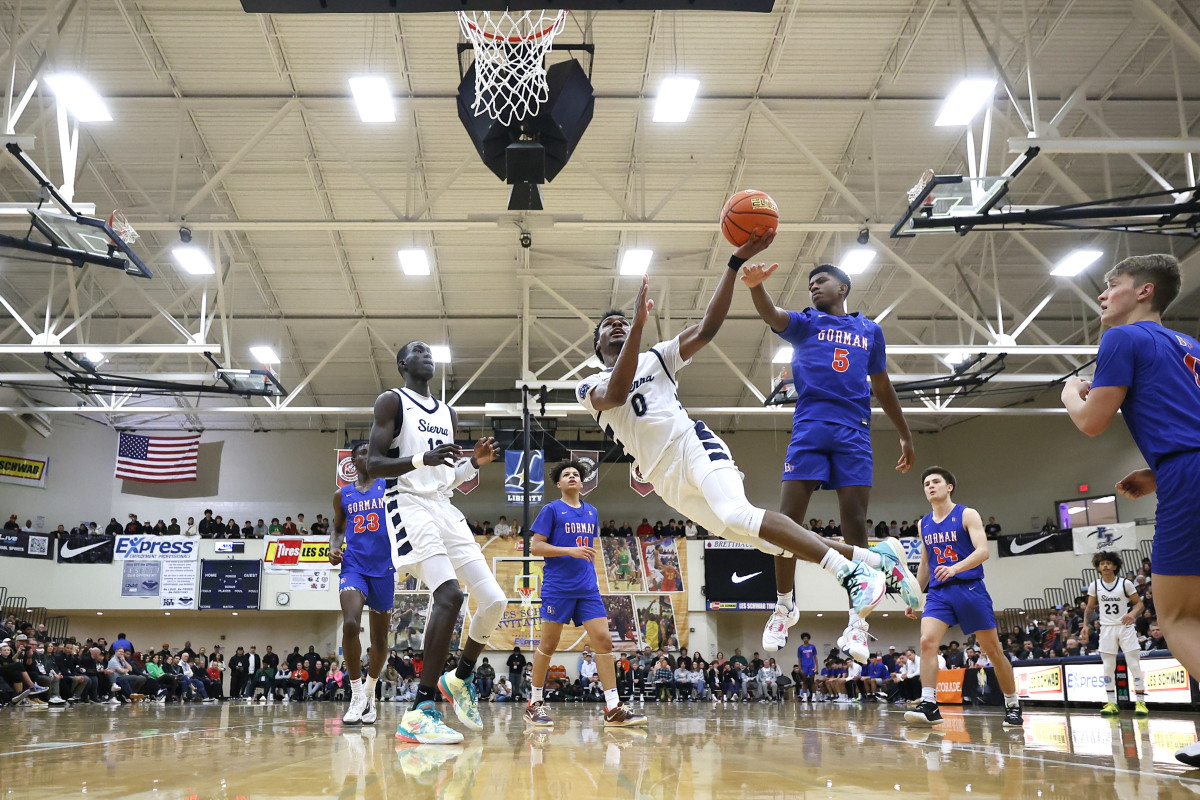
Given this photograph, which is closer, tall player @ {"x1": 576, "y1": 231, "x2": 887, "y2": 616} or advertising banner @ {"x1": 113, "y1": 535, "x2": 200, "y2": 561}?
tall player @ {"x1": 576, "y1": 231, "x2": 887, "y2": 616}

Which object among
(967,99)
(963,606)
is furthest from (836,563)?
(967,99)

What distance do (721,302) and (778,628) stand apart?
172 cm

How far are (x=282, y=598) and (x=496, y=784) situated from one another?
24553 mm

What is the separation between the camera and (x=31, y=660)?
1519cm

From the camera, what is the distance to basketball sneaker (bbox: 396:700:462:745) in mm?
4562

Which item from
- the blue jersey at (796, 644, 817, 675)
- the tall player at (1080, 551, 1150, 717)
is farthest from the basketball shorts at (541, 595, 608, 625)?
the blue jersey at (796, 644, 817, 675)

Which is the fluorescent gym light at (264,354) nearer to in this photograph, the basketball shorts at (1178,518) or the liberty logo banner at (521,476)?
the liberty logo banner at (521,476)

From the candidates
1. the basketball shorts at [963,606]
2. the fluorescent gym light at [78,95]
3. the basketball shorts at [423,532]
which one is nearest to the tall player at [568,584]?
the basketball shorts at [423,532]

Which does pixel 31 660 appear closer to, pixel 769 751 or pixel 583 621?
pixel 583 621

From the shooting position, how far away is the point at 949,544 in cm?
670

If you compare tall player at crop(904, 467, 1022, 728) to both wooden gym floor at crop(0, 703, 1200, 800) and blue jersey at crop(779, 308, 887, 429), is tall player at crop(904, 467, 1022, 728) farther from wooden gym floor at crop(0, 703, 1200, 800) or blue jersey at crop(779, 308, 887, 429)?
blue jersey at crop(779, 308, 887, 429)

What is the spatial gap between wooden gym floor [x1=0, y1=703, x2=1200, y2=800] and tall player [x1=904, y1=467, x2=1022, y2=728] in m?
0.99

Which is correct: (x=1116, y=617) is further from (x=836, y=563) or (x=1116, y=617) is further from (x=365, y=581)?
(x=365, y=581)

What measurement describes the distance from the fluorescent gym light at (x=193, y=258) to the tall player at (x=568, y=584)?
11.6 m
